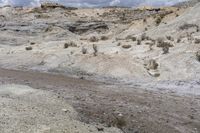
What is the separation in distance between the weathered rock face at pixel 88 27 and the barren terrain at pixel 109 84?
6456mm

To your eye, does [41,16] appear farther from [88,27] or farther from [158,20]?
[158,20]

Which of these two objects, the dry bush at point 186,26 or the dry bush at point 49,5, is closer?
the dry bush at point 186,26

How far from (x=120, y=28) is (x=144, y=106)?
1435 inches

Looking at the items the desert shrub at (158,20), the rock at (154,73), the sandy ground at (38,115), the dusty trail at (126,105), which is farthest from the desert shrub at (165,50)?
the desert shrub at (158,20)

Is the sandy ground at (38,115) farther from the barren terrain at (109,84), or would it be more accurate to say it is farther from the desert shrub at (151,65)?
the desert shrub at (151,65)

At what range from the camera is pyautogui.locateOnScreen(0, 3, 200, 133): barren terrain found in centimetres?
1592

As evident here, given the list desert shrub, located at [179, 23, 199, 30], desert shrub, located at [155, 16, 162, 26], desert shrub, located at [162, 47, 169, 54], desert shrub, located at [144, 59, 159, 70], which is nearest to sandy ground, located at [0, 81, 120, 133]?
desert shrub, located at [144, 59, 159, 70]

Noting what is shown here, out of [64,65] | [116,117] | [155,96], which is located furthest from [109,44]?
[116,117]

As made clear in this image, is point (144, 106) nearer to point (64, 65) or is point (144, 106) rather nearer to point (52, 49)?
point (64, 65)

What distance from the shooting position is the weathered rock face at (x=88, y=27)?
58250 mm

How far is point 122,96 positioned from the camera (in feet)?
71.1

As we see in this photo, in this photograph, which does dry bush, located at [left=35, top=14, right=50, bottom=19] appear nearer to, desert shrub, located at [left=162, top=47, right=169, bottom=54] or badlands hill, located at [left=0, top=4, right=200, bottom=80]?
badlands hill, located at [left=0, top=4, right=200, bottom=80]

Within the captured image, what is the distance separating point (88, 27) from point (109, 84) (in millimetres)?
33481

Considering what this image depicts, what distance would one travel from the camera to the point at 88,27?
59.0 m
